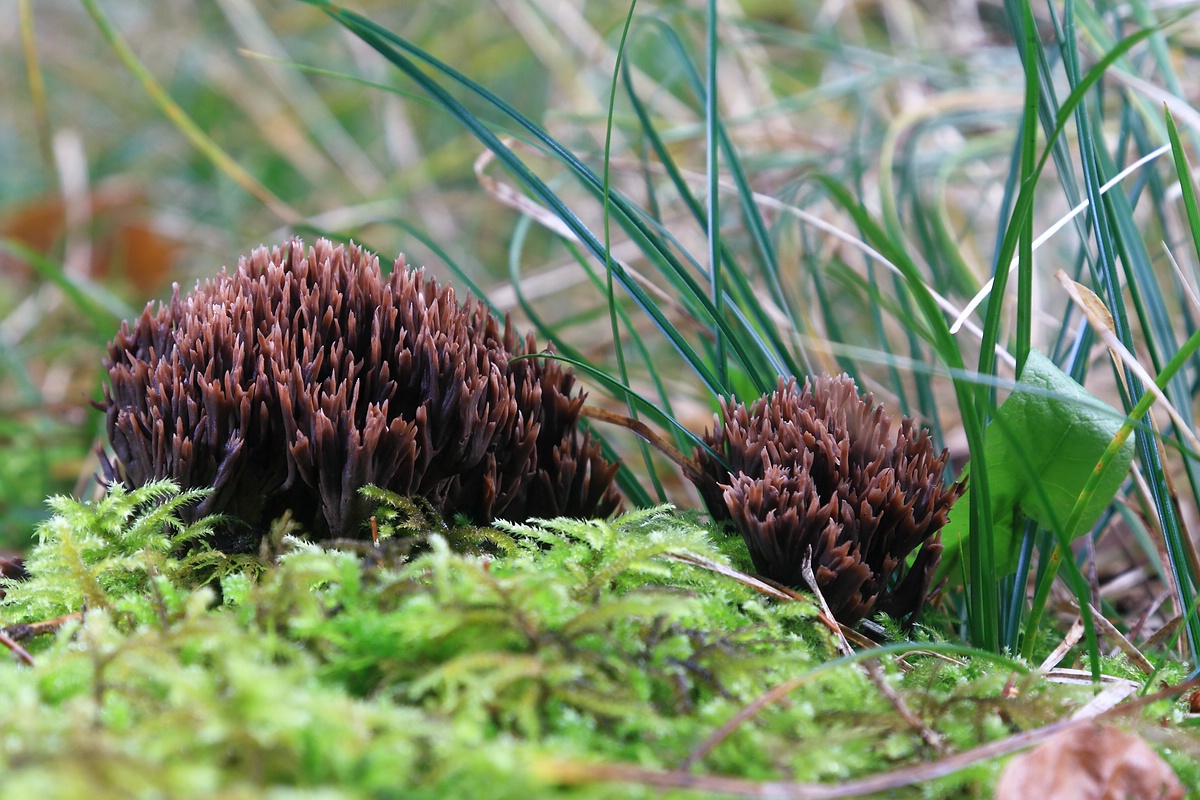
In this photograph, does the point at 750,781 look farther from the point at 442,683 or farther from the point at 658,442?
the point at 658,442

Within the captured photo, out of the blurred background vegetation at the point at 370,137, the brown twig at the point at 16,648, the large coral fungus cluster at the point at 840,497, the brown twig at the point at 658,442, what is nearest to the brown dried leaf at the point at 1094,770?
the large coral fungus cluster at the point at 840,497

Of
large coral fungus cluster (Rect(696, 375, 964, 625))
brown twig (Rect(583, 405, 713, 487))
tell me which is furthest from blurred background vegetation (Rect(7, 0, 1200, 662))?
brown twig (Rect(583, 405, 713, 487))

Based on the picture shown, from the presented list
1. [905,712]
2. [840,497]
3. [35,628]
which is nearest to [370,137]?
[35,628]

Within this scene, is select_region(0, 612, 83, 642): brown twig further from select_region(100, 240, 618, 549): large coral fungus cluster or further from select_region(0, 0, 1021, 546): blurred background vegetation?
select_region(0, 0, 1021, 546): blurred background vegetation

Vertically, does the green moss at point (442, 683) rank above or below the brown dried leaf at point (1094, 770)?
above

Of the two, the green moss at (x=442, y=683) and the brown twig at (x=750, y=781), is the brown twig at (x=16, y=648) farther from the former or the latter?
the brown twig at (x=750, y=781)
